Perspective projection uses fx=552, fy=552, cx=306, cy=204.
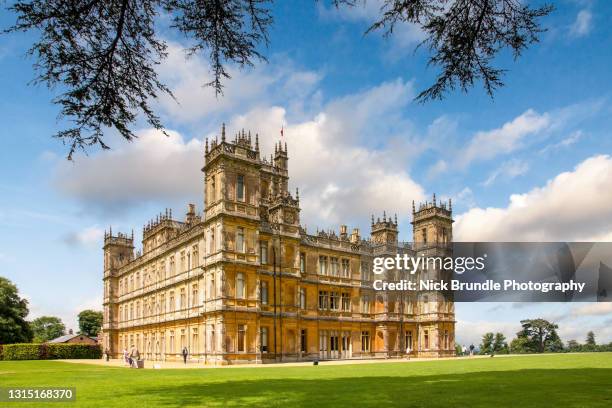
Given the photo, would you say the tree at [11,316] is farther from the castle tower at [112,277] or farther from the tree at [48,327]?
the tree at [48,327]

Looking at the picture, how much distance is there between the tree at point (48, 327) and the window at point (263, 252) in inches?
3550

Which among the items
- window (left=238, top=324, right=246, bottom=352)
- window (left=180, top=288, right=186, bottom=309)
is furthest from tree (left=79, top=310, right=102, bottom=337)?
window (left=238, top=324, right=246, bottom=352)

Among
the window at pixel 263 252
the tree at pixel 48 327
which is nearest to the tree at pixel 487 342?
the window at pixel 263 252

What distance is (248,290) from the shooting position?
3975cm

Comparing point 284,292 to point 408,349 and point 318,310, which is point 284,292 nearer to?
point 318,310

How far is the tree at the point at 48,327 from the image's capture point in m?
115

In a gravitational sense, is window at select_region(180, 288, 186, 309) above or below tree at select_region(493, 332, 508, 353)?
above

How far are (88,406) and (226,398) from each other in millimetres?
3048

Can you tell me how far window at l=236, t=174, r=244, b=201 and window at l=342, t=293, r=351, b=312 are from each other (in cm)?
1558

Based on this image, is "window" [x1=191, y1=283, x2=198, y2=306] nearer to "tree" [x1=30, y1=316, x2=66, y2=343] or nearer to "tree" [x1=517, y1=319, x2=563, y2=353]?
"tree" [x1=517, y1=319, x2=563, y2=353]

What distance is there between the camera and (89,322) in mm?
104750

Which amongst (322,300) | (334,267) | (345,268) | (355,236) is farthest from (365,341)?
(355,236)

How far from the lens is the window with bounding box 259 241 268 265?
42.9 metres

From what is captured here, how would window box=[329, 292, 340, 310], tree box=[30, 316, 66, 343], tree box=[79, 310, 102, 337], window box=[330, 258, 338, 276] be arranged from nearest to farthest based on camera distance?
window box=[329, 292, 340, 310] < window box=[330, 258, 338, 276] < tree box=[79, 310, 102, 337] < tree box=[30, 316, 66, 343]
